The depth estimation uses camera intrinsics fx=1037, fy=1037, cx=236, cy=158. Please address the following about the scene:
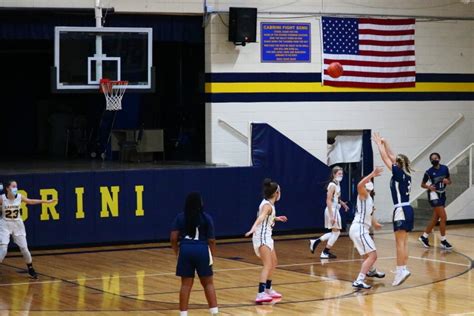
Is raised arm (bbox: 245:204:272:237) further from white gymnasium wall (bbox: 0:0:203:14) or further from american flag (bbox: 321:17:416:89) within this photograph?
american flag (bbox: 321:17:416:89)

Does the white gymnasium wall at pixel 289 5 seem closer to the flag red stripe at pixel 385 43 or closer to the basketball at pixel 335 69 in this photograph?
the flag red stripe at pixel 385 43

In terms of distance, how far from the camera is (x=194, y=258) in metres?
13.3

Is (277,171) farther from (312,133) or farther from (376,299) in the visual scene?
(376,299)

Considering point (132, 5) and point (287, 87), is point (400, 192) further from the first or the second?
point (132, 5)

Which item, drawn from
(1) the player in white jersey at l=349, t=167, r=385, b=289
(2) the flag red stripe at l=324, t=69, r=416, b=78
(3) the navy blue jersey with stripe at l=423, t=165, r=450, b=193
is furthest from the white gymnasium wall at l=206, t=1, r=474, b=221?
(1) the player in white jersey at l=349, t=167, r=385, b=289

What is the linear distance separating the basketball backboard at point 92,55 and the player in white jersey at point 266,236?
7.31 m

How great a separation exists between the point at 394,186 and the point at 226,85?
873 centimetres

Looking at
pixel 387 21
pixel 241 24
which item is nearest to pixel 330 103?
pixel 387 21

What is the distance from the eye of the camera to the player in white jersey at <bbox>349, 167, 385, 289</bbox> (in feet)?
55.9

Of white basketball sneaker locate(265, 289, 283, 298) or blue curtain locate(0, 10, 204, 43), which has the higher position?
blue curtain locate(0, 10, 204, 43)

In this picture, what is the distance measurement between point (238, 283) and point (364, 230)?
2352 mm

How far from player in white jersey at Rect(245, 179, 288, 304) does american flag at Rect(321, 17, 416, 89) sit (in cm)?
1066

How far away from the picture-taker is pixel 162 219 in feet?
77.8

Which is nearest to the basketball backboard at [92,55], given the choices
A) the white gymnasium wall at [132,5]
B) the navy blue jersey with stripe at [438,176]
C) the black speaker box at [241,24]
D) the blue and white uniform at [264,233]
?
the white gymnasium wall at [132,5]
